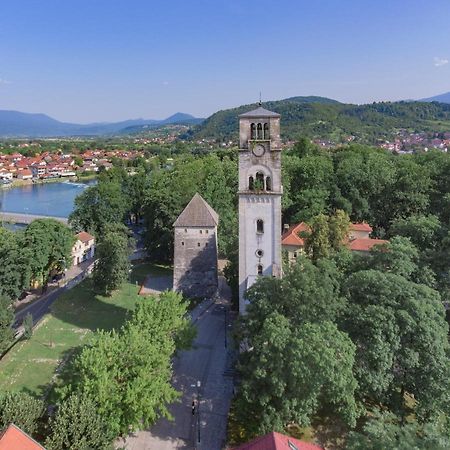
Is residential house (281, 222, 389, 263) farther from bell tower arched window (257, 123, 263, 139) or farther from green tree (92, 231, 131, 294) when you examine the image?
green tree (92, 231, 131, 294)

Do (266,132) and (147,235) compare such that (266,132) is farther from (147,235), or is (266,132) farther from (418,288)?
(147,235)

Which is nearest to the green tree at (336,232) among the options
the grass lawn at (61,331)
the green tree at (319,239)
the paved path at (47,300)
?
the green tree at (319,239)

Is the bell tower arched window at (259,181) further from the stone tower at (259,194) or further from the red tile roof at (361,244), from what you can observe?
the red tile roof at (361,244)

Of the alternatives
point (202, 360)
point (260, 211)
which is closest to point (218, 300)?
point (202, 360)

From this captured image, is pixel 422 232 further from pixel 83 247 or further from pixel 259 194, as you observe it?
pixel 83 247

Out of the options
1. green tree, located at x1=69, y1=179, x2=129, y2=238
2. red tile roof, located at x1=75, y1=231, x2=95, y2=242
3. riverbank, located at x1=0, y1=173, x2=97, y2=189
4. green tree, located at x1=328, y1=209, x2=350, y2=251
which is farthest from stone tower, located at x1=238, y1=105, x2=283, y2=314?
riverbank, located at x1=0, y1=173, x2=97, y2=189
